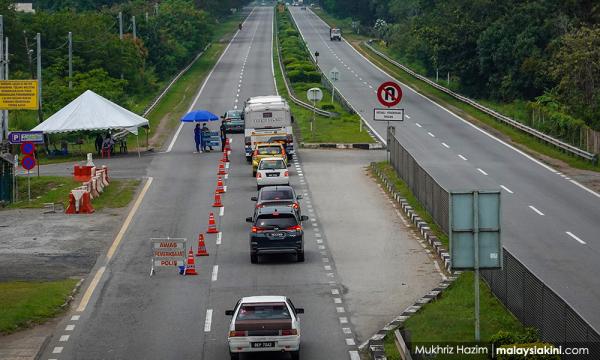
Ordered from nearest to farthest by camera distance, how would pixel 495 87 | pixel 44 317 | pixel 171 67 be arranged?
pixel 44 317 < pixel 495 87 < pixel 171 67

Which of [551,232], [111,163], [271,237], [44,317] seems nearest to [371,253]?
[271,237]

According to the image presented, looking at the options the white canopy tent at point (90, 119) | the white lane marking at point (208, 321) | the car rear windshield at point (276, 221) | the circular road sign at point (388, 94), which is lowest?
the white lane marking at point (208, 321)

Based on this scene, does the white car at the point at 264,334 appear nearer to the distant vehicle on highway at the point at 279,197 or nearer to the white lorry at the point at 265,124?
the distant vehicle on highway at the point at 279,197

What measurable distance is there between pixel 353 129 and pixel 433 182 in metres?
29.3

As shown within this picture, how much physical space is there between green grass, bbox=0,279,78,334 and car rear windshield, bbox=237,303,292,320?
644 cm

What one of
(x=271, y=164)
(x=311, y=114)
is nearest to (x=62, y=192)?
(x=271, y=164)

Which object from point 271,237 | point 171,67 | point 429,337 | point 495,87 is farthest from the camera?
point 171,67

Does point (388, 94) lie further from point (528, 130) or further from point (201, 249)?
point (201, 249)

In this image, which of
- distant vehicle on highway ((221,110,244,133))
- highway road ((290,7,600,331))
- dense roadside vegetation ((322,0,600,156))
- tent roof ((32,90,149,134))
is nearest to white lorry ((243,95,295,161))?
tent roof ((32,90,149,134))

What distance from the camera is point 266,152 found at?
50.5 m

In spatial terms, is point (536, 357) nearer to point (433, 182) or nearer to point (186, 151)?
point (433, 182)

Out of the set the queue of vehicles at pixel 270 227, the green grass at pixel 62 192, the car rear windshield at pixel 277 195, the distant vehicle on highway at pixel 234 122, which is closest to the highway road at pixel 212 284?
the queue of vehicles at pixel 270 227

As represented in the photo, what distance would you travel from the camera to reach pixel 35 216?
42531 mm

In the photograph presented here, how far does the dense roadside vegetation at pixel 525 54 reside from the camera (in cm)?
7012
